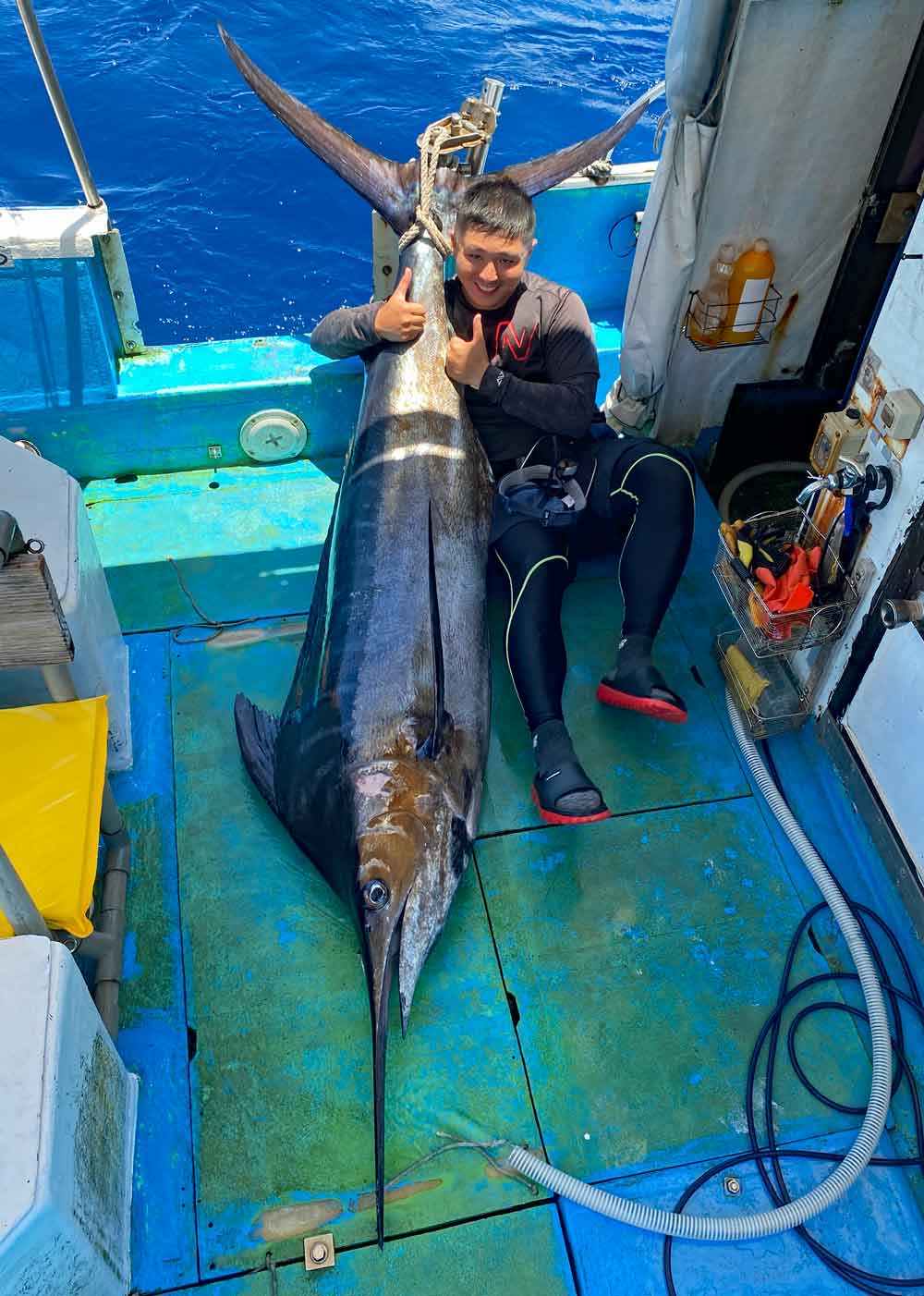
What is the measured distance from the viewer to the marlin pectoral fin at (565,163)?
339 centimetres

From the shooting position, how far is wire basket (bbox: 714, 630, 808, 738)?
272 cm

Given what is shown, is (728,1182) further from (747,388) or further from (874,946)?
(747,388)

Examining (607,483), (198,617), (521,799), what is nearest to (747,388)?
(607,483)

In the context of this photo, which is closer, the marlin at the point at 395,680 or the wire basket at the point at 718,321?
the marlin at the point at 395,680

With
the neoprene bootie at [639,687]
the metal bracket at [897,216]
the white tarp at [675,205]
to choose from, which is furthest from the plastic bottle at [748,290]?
the neoprene bootie at [639,687]

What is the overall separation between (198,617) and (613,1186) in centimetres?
210

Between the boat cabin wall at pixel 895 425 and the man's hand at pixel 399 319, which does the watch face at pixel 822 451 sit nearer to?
the boat cabin wall at pixel 895 425

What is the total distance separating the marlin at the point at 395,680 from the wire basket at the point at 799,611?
0.77m

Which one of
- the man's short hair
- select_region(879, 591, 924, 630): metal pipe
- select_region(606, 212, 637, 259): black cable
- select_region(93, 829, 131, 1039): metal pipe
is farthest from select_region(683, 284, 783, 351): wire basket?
select_region(93, 829, 131, 1039): metal pipe

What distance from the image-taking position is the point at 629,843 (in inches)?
101

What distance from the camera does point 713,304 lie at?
3.29 meters

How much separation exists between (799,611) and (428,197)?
2125mm

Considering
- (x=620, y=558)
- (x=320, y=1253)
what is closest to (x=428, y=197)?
(x=620, y=558)

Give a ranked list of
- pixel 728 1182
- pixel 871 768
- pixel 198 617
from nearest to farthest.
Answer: pixel 728 1182, pixel 871 768, pixel 198 617
